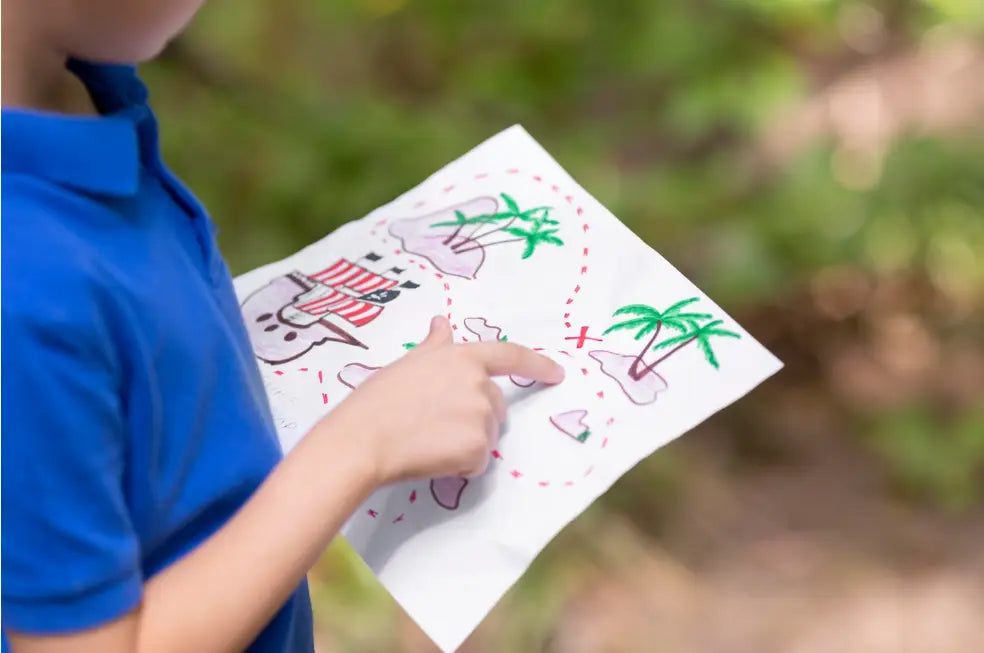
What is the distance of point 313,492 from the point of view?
Answer: 378mm

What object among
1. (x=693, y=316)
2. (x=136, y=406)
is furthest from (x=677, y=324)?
(x=136, y=406)

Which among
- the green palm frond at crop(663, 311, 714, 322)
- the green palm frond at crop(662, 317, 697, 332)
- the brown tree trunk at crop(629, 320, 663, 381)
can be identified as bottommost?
the brown tree trunk at crop(629, 320, 663, 381)

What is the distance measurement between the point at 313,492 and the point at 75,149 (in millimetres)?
149

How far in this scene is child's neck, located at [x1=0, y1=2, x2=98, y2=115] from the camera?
1.13 feet

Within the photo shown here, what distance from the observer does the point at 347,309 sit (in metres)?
0.53

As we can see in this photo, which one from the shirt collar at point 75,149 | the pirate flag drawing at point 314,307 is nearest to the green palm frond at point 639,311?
the pirate flag drawing at point 314,307

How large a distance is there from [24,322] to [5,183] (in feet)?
0.17

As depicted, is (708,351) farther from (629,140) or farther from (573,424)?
(629,140)

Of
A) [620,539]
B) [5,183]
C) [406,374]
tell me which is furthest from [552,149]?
[5,183]

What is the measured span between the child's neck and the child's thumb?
18 cm

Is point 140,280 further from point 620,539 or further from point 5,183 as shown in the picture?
point 620,539

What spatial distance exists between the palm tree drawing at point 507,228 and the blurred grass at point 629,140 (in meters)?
0.52

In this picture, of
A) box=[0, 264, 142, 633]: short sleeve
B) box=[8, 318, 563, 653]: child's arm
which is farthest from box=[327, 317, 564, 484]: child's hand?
box=[0, 264, 142, 633]: short sleeve

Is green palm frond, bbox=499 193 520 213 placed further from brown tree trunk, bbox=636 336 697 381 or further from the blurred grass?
the blurred grass
